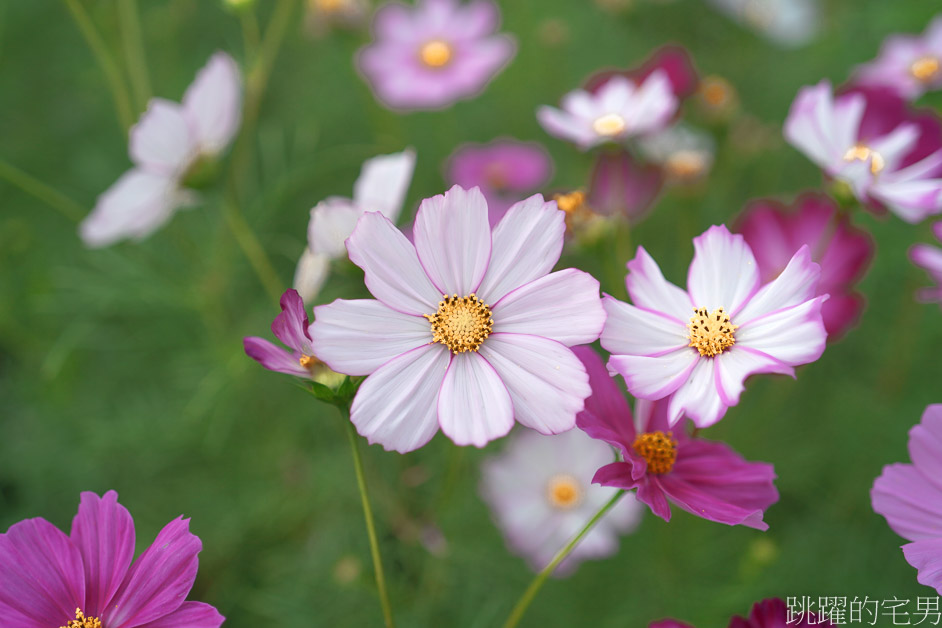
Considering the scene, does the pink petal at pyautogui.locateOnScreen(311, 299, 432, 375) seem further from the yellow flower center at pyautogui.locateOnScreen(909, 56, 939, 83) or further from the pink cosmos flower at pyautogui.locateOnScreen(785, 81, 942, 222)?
the yellow flower center at pyautogui.locateOnScreen(909, 56, 939, 83)

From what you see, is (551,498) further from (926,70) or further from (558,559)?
(926,70)

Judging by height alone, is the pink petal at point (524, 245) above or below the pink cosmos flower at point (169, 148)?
below

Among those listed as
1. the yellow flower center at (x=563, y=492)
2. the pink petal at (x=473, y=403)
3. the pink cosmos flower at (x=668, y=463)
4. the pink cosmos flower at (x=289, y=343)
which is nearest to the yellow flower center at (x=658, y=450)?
the pink cosmos flower at (x=668, y=463)

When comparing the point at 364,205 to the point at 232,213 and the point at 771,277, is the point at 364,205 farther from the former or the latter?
the point at 771,277

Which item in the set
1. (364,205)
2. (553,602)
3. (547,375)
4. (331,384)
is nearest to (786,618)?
(547,375)

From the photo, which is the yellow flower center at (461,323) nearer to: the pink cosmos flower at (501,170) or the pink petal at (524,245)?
the pink petal at (524,245)

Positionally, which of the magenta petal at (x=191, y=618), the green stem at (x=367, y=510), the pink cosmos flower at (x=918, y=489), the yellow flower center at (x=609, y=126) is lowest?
the magenta petal at (x=191, y=618)

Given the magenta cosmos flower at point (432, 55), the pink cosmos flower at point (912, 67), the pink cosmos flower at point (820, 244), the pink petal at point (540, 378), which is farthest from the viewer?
the magenta cosmos flower at point (432, 55)

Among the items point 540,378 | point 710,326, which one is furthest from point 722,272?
point 540,378
